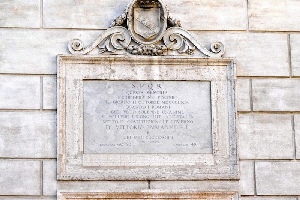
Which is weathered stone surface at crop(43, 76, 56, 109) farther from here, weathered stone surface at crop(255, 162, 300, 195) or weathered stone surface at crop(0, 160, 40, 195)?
weathered stone surface at crop(255, 162, 300, 195)

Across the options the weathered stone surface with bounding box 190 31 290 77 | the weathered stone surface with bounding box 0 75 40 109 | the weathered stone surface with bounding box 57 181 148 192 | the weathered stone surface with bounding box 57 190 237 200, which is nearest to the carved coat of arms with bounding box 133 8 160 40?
the weathered stone surface with bounding box 190 31 290 77

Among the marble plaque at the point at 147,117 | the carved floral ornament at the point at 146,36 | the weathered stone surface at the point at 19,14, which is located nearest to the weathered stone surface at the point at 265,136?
the marble plaque at the point at 147,117

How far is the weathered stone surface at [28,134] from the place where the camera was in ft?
29.5

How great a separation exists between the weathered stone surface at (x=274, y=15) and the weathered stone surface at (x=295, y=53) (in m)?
0.15

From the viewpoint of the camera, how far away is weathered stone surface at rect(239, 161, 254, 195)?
30.0 ft

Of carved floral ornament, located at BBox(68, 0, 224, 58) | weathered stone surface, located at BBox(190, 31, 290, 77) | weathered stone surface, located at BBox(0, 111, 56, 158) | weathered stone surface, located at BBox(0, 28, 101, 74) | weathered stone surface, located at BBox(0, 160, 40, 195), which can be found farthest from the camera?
weathered stone surface, located at BBox(190, 31, 290, 77)

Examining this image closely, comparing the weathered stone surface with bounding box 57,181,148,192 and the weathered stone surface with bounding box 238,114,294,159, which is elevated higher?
the weathered stone surface with bounding box 238,114,294,159

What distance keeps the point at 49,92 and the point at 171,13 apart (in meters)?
2.28

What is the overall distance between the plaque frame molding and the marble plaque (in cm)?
9

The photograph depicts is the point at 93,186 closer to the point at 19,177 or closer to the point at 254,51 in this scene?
the point at 19,177

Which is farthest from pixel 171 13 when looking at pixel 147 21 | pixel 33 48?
pixel 33 48

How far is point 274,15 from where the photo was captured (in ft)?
31.6

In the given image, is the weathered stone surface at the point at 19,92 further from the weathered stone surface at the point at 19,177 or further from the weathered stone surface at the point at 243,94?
the weathered stone surface at the point at 243,94

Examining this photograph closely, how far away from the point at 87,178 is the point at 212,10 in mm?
3287
